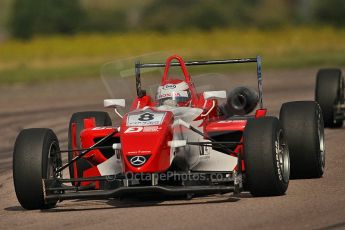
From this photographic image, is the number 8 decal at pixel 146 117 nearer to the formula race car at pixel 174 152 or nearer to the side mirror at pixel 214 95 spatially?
the formula race car at pixel 174 152

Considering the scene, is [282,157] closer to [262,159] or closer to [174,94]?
[262,159]

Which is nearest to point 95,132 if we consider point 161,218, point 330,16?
point 161,218

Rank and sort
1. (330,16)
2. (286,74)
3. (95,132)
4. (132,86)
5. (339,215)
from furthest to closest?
(330,16), (286,74), (132,86), (95,132), (339,215)

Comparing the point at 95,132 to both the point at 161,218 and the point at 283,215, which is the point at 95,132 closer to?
the point at 161,218

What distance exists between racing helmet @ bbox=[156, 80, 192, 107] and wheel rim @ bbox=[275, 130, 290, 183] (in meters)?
1.35

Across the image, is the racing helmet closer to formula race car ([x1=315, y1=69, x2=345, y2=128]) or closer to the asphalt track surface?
the asphalt track surface

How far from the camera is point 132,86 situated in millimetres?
14430

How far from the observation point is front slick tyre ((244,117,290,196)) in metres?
11.6

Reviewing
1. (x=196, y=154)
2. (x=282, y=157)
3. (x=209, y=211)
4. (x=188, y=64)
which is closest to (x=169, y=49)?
(x=188, y=64)

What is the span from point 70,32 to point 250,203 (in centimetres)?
7600

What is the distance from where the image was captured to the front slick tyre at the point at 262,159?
11617 mm

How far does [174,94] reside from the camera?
515 inches

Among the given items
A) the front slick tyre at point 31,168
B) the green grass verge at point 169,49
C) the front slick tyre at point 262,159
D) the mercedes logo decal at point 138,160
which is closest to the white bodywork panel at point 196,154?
the front slick tyre at point 262,159

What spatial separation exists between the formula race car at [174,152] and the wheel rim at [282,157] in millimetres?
11
